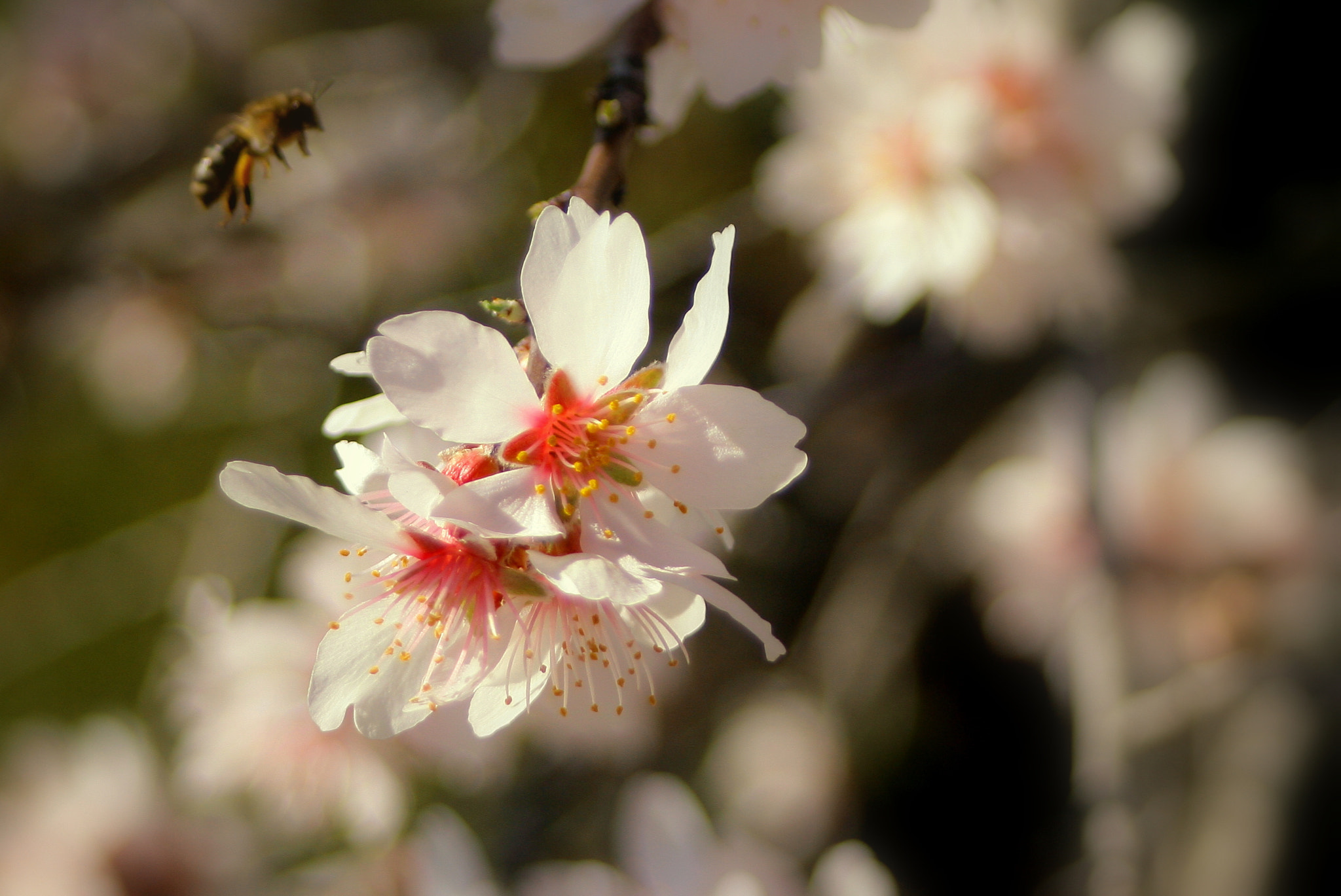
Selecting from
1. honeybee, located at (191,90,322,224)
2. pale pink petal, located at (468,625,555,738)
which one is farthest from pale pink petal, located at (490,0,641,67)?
pale pink petal, located at (468,625,555,738)

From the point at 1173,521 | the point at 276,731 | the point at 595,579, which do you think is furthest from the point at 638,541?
the point at 1173,521

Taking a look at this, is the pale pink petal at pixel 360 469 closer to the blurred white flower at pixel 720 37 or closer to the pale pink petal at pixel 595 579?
the pale pink petal at pixel 595 579

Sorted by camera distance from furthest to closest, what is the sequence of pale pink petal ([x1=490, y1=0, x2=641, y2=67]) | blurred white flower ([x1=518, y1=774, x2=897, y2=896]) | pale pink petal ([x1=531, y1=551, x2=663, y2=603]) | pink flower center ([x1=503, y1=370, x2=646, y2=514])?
blurred white flower ([x1=518, y1=774, x2=897, y2=896]) < pale pink petal ([x1=490, y1=0, x2=641, y2=67]) < pink flower center ([x1=503, y1=370, x2=646, y2=514]) < pale pink petal ([x1=531, y1=551, x2=663, y2=603])

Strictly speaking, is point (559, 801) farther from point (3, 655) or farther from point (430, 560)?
point (3, 655)

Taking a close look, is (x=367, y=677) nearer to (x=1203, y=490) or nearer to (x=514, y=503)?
(x=514, y=503)

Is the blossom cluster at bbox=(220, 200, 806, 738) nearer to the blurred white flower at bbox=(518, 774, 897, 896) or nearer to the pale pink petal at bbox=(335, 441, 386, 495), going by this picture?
the pale pink petal at bbox=(335, 441, 386, 495)

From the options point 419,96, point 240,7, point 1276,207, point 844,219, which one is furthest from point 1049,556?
point 240,7
